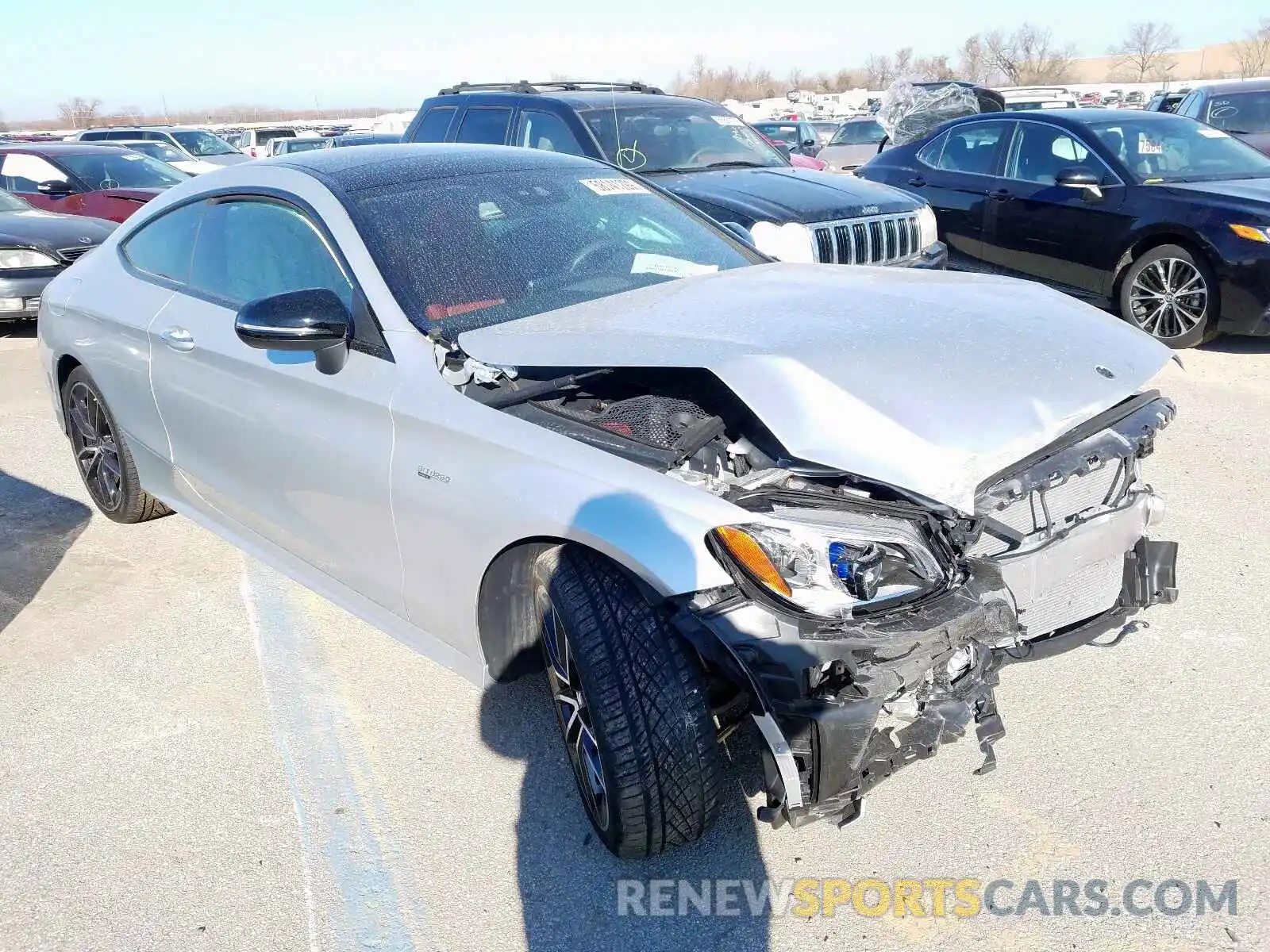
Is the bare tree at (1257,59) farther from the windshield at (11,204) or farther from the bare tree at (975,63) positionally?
the windshield at (11,204)

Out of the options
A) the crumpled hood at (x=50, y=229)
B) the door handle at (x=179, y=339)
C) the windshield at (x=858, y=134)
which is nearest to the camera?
the door handle at (x=179, y=339)

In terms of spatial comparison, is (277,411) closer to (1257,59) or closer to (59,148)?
(59,148)

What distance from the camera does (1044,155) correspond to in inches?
332

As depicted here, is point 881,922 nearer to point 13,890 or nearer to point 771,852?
point 771,852

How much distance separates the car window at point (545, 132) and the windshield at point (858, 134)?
16.3m

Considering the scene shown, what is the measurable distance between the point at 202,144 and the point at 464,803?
2223 cm

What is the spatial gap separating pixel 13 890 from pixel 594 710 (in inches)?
63.3

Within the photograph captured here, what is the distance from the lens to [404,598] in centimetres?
314

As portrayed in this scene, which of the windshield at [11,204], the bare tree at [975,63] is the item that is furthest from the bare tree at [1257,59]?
the windshield at [11,204]

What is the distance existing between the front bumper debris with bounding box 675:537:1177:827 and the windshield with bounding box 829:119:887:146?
22.1 meters

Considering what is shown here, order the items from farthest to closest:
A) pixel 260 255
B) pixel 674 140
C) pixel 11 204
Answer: pixel 11 204 → pixel 674 140 → pixel 260 255

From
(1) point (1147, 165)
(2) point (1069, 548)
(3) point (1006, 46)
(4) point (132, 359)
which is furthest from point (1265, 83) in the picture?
(3) point (1006, 46)

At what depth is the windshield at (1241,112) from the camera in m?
11.6

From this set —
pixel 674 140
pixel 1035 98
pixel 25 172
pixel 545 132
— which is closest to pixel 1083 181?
pixel 674 140
